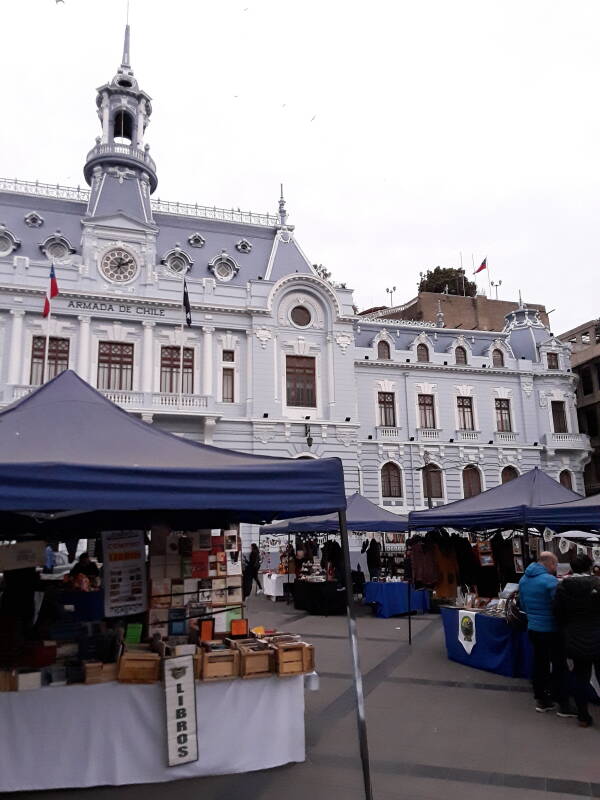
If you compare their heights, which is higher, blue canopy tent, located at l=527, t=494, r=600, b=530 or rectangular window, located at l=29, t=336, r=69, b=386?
rectangular window, located at l=29, t=336, r=69, b=386

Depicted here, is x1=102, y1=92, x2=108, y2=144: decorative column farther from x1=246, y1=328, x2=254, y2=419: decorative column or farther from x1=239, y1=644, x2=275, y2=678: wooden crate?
x1=239, y1=644, x2=275, y2=678: wooden crate

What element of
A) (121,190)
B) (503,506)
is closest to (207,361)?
(121,190)

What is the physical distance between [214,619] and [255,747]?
1.39 meters

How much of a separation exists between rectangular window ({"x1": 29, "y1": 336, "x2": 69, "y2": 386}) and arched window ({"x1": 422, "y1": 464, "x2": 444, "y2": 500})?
19.3 meters

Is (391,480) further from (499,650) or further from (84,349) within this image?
(499,650)

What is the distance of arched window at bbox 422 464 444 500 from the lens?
33781 mm

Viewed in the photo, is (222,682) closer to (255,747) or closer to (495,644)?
(255,747)

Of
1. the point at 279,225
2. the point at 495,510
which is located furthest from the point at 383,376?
the point at 495,510

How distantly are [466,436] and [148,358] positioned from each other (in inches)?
716

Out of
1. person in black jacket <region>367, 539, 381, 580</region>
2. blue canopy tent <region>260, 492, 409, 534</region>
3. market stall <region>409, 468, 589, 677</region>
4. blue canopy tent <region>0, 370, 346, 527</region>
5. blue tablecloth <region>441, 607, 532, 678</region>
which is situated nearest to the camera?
blue canopy tent <region>0, 370, 346, 527</region>

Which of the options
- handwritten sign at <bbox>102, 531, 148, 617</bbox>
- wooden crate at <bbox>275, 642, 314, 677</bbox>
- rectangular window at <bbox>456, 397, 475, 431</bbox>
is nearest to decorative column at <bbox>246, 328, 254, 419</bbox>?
rectangular window at <bbox>456, 397, 475, 431</bbox>

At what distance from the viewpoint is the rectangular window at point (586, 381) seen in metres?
40.2

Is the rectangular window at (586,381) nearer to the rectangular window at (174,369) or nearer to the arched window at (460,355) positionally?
the arched window at (460,355)

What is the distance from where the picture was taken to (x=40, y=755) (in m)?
5.48
